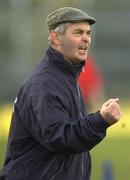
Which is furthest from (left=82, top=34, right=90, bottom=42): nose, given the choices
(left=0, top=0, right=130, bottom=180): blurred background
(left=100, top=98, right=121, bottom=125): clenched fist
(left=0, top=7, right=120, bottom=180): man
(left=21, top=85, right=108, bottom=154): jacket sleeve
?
(left=0, top=0, right=130, bottom=180): blurred background

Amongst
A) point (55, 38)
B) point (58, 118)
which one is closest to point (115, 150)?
point (55, 38)

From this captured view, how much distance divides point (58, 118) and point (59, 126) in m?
0.05

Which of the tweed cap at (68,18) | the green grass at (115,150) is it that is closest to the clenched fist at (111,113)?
the tweed cap at (68,18)

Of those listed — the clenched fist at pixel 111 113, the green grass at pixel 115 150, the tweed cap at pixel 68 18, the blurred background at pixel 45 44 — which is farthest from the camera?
the blurred background at pixel 45 44

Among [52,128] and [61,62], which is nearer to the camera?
[52,128]

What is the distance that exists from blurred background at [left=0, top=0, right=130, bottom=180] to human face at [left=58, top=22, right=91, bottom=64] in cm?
487

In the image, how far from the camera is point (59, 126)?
3.87m

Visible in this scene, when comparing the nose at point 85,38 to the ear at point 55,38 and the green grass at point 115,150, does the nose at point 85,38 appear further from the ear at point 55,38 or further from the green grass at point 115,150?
the green grass at point 115,150

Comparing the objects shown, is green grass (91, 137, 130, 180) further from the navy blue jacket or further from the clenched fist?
the clenched fist

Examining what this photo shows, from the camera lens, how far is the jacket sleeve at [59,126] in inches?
151

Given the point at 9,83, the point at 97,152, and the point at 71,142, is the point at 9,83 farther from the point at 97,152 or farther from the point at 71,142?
the point at 71,142

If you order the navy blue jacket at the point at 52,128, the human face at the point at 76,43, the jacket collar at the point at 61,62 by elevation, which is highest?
the human face at the point at 76,43

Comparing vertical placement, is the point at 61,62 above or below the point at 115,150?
above

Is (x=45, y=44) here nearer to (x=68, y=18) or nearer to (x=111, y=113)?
(x=68, y=18)
